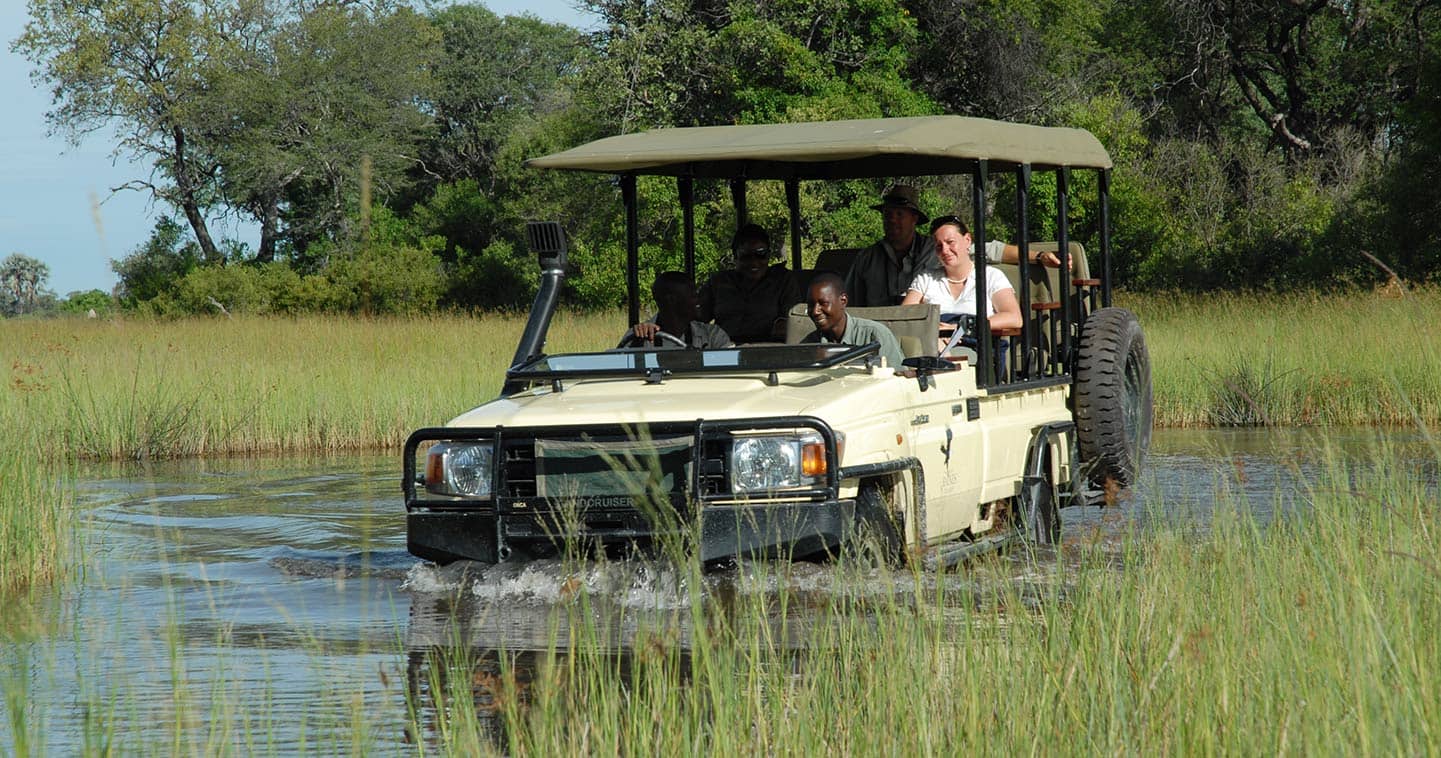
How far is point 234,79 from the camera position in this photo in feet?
136

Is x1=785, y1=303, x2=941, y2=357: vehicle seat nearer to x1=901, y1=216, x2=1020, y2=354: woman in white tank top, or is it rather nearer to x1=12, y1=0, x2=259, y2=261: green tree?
x1=901, y1=216, x2=1020, y2=354: woman in white tank top

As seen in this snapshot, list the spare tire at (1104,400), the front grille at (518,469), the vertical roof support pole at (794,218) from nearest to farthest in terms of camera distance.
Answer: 1. the front grille at (518,469)
2. the spare tire at (1104,400)
3. the vertical roof support pole at (794,218)

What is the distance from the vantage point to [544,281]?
8.04 meters

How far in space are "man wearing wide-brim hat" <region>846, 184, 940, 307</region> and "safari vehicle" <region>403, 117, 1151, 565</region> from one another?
0.34m

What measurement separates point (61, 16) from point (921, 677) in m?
43.0

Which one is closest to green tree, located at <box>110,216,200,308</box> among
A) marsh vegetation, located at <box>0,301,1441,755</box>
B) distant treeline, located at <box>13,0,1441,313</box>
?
distant treeline, located at <box>13,0,1441,313</box>

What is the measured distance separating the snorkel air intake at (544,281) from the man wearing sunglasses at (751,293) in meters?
1.46

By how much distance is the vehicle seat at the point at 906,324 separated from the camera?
8141mm

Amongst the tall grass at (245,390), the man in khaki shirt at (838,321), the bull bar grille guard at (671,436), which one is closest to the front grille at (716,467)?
the bull bar grille guard at (671,436)

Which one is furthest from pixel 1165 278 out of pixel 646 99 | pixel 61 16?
pixel 61 16

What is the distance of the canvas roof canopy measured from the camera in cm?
762

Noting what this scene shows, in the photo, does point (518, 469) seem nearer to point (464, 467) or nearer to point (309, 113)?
point (464, 467)

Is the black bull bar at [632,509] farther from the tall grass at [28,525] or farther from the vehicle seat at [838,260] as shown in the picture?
the vehicle seat at [838,260]

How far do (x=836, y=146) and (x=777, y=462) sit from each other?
174 centimetres
